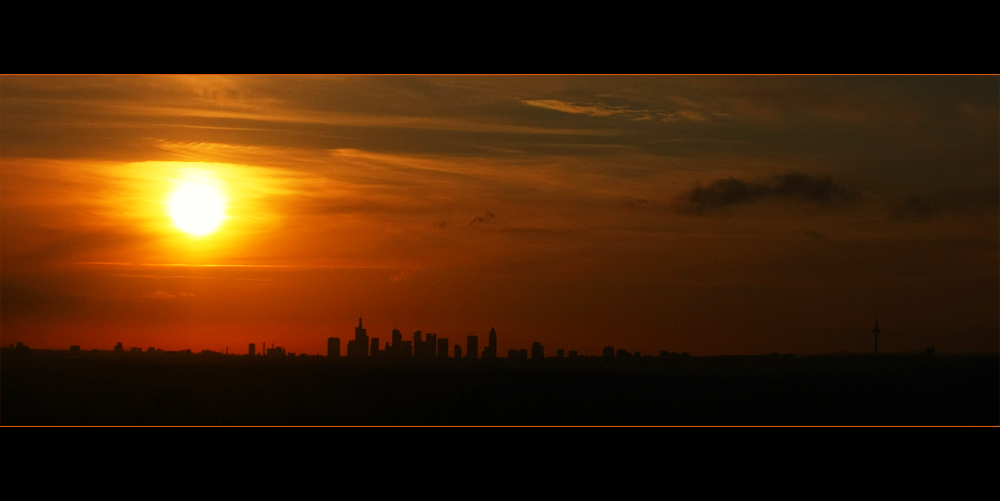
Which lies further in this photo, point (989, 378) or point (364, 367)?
point (989, 378)

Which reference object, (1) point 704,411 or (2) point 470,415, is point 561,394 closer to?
(2) point 470,415

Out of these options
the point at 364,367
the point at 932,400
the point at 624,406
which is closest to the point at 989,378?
the point at 932,400

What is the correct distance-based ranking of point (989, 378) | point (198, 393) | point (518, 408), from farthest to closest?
point (989, 378) < point (198, 393) < point (518, 408)

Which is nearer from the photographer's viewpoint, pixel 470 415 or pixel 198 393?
pixel 470 415

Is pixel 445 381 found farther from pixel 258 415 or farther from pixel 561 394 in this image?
pixel 258 415
